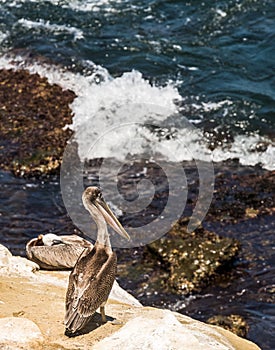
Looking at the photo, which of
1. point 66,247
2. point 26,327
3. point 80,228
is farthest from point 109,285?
point 80,228

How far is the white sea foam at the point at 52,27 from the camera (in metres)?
20.4

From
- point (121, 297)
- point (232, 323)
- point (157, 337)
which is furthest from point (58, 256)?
point (232, 323)

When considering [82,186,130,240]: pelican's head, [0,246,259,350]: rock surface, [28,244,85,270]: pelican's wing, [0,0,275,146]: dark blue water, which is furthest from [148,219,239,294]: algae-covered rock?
[0,0,275,146]: dark blue water

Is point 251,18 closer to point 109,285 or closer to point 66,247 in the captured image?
point 66,247

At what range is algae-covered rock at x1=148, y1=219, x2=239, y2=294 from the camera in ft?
36.0

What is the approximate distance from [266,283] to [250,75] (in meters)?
8.04

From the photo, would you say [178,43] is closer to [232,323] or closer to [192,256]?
[192,256]

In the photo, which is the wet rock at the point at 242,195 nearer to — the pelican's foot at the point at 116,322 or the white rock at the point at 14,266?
the white rock at the point at 14,266

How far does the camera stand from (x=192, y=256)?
1127cm

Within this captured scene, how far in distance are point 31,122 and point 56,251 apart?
7313 millimetres

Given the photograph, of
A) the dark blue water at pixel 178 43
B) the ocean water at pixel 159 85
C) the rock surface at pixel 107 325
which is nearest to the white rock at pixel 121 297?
the rock surface at pixel 107 325

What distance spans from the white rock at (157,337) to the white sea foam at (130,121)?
321 inches

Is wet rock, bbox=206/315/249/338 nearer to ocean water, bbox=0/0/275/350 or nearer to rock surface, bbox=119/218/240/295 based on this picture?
ocean water, bbox=0/0/275/350

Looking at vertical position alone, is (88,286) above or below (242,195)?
above
